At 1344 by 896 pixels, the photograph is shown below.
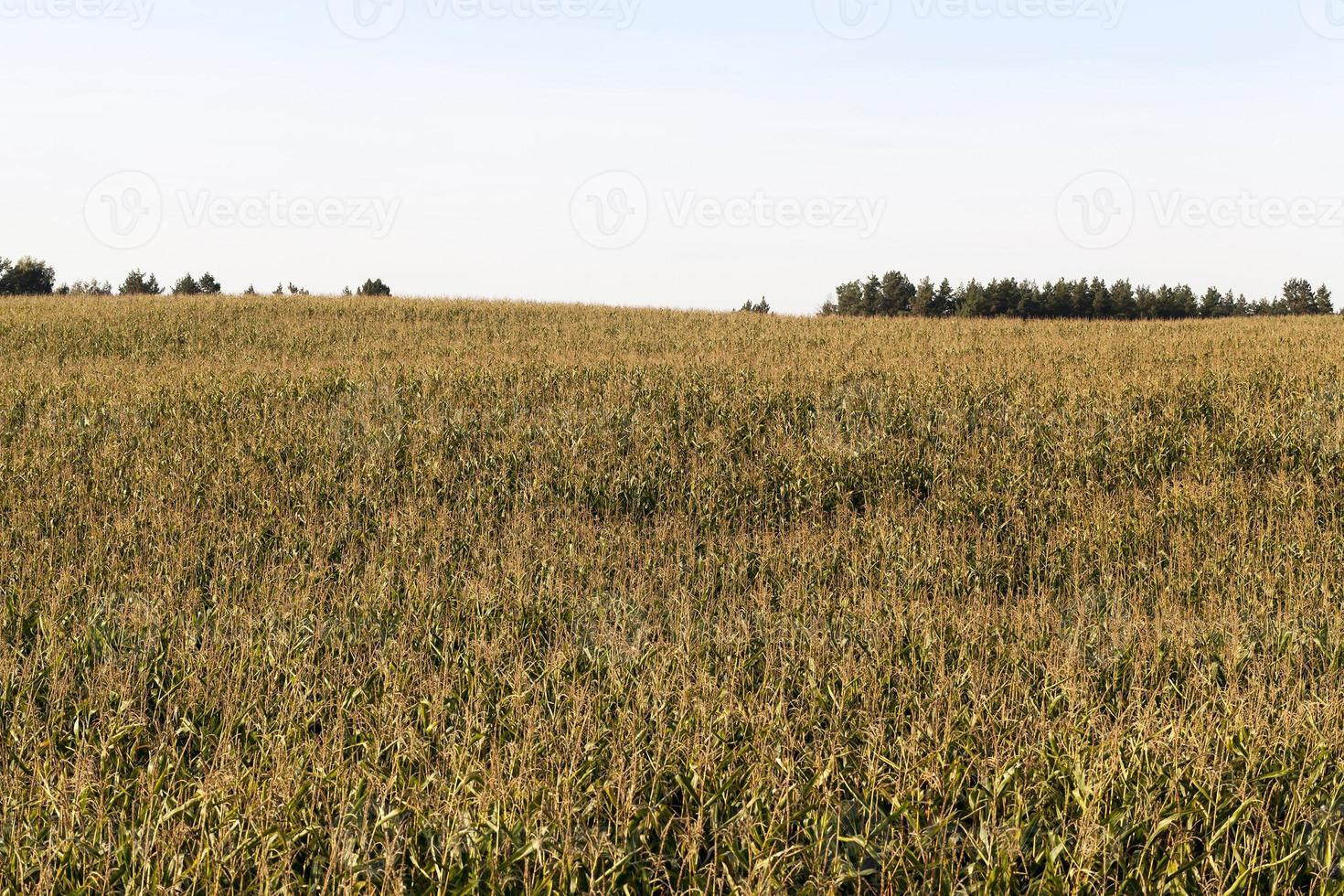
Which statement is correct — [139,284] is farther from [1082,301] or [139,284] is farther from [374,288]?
[1082,301]

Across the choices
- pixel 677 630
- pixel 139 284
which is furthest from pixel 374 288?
pixel 677 630

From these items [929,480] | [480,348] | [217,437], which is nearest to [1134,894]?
[929,480]

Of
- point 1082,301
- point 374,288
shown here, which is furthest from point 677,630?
point 1082,301

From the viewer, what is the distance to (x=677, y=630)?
6547mm

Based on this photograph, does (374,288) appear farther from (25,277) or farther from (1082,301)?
(1082,301)

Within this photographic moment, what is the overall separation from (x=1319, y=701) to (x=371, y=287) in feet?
175

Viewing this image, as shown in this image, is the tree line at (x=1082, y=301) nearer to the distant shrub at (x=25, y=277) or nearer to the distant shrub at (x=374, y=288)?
the distant shrub at (x=374, y=288)

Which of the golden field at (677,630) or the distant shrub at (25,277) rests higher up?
the distant shrub at (25,277)

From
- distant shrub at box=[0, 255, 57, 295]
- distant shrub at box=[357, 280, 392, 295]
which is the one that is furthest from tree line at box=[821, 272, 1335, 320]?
distant shrub at box=[0, 255, 57, 295]

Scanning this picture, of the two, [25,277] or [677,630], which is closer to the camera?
[677,630]

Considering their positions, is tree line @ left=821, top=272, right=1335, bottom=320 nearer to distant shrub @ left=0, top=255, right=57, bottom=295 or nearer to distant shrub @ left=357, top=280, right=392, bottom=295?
distant shrub @ left=357, top=280, right=392, bottom=295

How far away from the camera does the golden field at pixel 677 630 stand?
3.84 meters

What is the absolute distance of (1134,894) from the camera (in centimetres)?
368

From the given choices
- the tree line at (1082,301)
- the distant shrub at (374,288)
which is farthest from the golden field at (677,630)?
the tree line at (1082,301)
